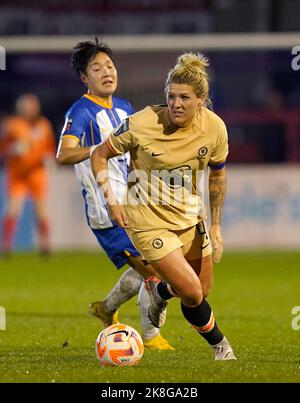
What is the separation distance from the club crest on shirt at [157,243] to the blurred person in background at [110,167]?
3.36ft

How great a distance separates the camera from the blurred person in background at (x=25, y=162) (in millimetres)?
16547

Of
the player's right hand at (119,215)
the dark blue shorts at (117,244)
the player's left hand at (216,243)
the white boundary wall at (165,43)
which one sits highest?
the white boundary wall at (165,43)

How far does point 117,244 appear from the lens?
825 cm

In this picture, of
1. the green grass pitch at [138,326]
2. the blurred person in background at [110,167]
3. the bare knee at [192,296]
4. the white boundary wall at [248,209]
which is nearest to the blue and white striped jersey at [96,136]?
the blurred person in background at [110,167]

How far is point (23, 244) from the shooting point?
57.1 ft

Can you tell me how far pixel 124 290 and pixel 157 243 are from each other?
4.74 ft

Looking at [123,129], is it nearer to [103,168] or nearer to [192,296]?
[103,168]

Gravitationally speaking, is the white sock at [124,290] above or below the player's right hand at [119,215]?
below

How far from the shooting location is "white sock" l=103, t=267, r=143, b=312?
8320mm

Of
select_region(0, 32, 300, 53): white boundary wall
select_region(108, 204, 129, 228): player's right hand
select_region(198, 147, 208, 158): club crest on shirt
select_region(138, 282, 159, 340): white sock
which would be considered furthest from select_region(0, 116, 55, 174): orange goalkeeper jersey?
select_region(108, 204, 129, 228): player's right hand

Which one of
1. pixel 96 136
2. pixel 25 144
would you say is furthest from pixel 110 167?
pixel 25 144

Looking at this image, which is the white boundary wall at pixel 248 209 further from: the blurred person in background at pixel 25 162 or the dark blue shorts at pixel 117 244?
the dark blue shorts at pixel 117 244
